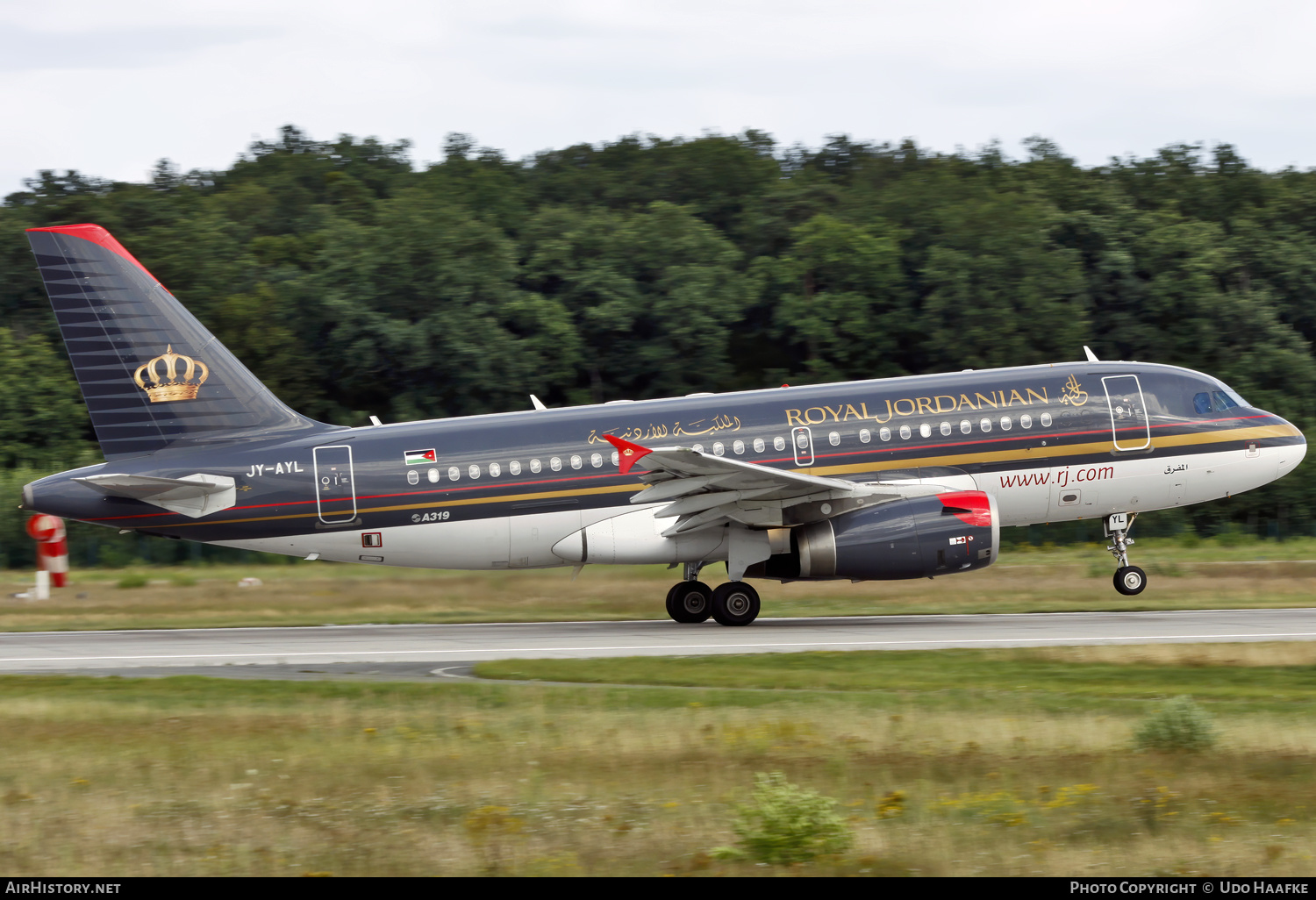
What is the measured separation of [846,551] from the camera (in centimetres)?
2336

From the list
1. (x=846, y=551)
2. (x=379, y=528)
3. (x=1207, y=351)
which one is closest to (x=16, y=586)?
(x=379, y=528)

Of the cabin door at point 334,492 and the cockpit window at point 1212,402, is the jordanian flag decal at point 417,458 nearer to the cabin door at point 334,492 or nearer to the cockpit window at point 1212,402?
the cabin door at point 334,492

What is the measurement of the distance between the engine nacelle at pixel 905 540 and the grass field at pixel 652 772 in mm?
4447

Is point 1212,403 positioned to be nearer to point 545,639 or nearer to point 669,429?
point 669,429

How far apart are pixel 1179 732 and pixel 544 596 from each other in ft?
52.0

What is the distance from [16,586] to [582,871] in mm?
31452

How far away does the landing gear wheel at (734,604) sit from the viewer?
24688 mm

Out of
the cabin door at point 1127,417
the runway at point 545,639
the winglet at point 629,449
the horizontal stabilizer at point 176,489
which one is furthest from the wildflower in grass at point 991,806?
the horizontal stabilizer at point 176,489

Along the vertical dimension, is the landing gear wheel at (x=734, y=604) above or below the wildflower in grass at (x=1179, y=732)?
above

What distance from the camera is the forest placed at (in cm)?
4969

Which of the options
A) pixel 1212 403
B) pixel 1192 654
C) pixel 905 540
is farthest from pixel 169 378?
pixel 1212 403

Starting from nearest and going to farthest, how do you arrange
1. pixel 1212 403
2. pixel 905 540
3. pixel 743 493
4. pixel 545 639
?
pixel 905 540 < pixel 545 639 < pixel 743 493 < pixel 1212 403

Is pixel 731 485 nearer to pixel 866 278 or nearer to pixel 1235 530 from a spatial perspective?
pixel 1235 530

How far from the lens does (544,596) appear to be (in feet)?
87.7
